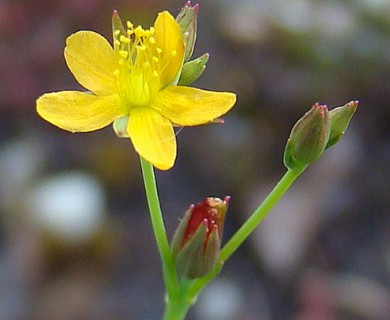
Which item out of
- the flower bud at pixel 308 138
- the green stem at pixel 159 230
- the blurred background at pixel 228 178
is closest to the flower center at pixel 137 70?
the green stem at pixel 159 230

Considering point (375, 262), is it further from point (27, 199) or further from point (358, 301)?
point (27, 199)

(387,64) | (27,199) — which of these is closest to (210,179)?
(27,199)

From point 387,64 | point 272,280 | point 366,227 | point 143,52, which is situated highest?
point 143,52

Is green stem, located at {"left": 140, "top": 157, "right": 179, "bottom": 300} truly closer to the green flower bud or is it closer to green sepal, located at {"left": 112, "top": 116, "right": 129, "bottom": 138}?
green sepal, located at {"left": 112, "top": 116, "right": 129, "bottom": 138}

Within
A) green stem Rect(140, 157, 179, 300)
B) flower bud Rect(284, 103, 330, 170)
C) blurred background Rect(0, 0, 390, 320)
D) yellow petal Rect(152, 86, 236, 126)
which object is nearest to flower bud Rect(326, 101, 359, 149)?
flower bud Rect(284, 103, 330, 170)

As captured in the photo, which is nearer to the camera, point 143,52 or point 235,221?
point 143,52

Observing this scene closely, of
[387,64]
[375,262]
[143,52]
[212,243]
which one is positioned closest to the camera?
[212,243]

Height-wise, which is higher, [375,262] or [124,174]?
[375,262]

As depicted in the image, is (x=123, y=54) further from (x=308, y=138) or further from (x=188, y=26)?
(x=308, y=138)

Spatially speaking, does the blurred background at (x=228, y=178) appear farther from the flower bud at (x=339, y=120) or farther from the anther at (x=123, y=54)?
the flower bud at (x=339, y=120)
